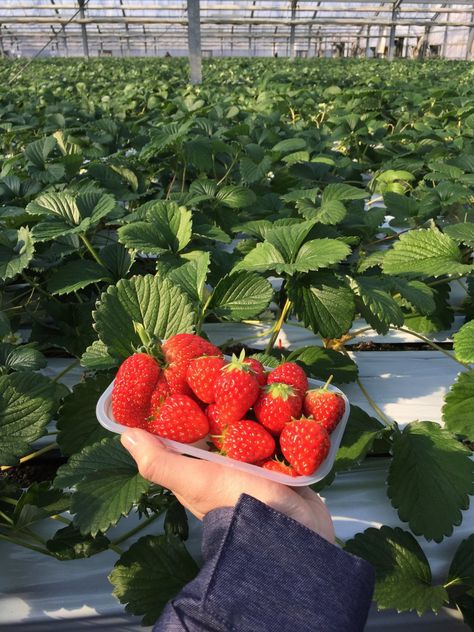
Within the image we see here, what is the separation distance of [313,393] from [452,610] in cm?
47

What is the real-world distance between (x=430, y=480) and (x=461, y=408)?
0.66 feet

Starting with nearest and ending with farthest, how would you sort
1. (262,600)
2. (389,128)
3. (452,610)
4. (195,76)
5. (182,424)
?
(262,600), (182,424), (452,610), (389,128), (195,76)

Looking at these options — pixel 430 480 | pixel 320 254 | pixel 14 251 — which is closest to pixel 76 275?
pixel 14 251

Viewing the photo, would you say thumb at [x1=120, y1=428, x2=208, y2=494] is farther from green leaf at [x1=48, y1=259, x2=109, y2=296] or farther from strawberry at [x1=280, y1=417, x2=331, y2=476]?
green leaf at [x1=48, y1=259, x2=109, y2=296]

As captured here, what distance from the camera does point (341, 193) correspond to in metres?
1.69

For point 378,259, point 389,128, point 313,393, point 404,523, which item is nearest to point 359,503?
point 404,523

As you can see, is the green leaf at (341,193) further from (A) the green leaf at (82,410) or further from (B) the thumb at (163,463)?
(B) the thumb at (163,463)

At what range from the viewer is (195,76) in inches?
225

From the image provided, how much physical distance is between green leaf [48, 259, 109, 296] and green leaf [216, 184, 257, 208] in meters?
0.59

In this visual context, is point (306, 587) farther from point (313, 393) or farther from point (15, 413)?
point (15, 413)

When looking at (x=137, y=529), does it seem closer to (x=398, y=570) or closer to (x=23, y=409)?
(x=23, y=409)

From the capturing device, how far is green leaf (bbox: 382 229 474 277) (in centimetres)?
137

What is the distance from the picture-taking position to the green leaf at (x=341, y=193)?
1663 millimetres

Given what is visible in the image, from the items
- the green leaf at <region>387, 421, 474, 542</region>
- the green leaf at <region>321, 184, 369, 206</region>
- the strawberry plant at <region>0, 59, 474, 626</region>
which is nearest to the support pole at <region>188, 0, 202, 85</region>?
→ the strawberry plant at <region>0, 59, 474, 626</region>
